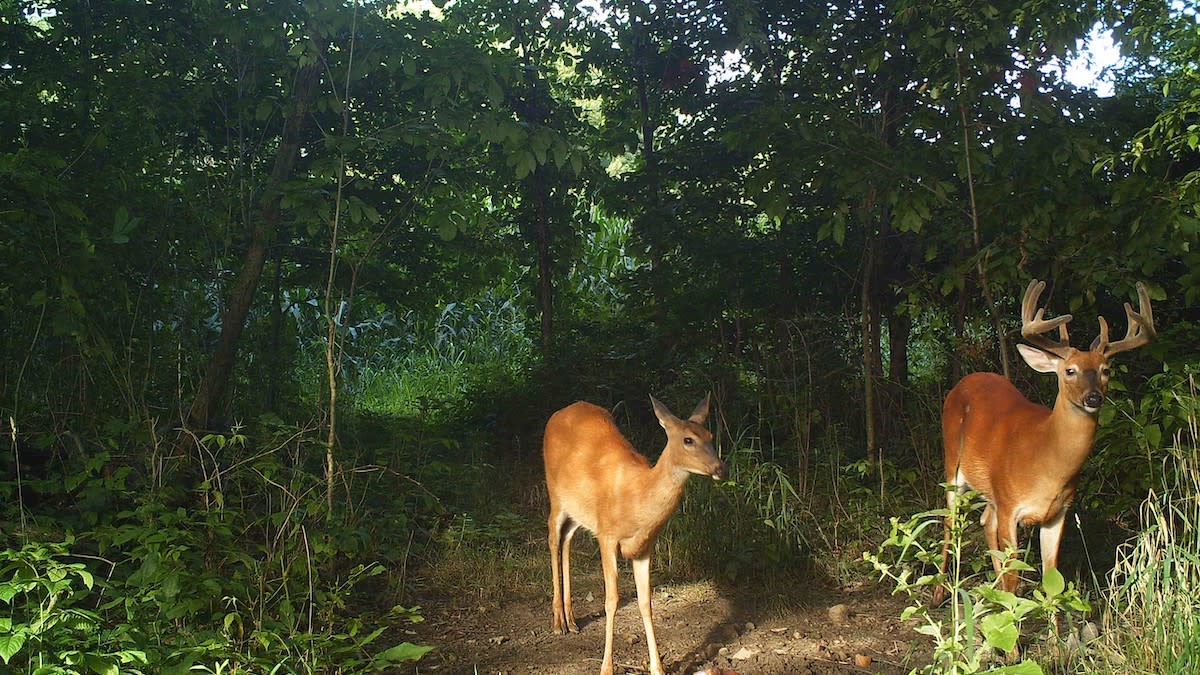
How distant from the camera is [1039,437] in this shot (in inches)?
196

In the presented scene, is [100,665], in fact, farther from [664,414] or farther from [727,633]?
[727,633]

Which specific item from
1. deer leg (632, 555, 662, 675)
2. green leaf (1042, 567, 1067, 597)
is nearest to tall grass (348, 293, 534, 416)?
deer leg (632, 555, 662, 675)

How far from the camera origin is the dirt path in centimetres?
471

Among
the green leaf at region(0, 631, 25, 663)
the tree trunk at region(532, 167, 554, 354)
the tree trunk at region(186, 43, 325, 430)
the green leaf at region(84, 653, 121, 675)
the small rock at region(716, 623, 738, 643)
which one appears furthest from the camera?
the tree trunk at region(532, 167, 554, 354)

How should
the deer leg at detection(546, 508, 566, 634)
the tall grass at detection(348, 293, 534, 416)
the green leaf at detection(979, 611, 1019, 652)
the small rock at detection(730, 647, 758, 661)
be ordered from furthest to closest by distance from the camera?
the tall grass at detection(348, 293, 534, 416) → the deer leg at detection(546, 508, 566, 634) → the small rock at detection(730, 647, 758, 661) → the green leaf at detection(979, 611, 1019, 652)

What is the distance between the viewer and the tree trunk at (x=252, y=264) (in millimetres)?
6195

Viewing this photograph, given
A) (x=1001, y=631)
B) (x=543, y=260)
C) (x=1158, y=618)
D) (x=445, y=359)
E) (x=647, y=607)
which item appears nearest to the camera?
(x=1001, y=631)

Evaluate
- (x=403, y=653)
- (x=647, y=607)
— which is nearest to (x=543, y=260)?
(x=647, y=607)

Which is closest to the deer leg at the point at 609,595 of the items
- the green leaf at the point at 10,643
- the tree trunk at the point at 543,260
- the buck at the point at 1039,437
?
the buck at the point at 1039,437

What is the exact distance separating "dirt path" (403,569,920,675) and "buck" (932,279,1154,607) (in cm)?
54

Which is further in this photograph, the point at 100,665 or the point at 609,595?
the point at 609,595

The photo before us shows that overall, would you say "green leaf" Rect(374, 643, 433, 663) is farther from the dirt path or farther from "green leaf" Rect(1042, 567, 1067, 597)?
"green leaf" Rect(1042, 567, 1067, 597)

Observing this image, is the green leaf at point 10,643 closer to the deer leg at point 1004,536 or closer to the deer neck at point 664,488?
the deer neck at point 664,488

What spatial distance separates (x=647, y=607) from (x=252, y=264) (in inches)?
128
